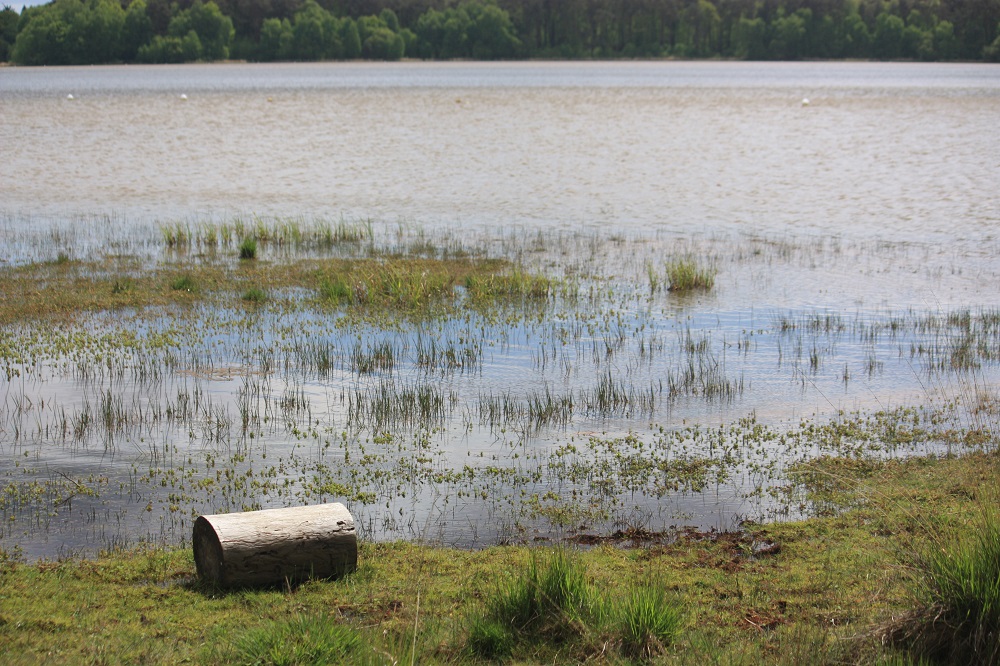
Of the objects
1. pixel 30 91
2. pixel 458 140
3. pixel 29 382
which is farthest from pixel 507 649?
pixel 30 91

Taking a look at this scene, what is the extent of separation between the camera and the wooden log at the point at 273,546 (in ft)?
21.1

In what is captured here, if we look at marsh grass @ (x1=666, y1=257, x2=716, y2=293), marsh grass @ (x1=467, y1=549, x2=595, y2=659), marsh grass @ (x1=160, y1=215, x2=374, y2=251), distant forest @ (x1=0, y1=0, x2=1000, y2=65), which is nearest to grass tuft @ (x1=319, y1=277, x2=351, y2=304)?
marsh grass @ (x1=160, y1=215, x2=374, y2=251)

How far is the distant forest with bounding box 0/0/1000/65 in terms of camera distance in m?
127

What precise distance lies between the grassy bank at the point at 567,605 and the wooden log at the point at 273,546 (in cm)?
14

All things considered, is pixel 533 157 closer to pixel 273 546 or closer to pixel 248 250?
pixel 248 250

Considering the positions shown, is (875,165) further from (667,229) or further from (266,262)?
(266,262)

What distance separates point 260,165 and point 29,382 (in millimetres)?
24471

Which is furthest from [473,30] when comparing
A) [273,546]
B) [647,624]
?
[647,624]

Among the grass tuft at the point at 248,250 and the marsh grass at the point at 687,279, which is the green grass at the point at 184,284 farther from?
the marsh grass at the point at 687,279

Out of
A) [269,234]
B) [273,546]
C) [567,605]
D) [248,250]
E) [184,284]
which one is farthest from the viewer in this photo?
[269,234]

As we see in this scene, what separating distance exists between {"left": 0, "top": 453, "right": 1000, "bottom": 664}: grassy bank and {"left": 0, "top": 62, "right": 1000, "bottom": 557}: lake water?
0.80 metres

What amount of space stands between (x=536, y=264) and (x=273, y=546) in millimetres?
12793

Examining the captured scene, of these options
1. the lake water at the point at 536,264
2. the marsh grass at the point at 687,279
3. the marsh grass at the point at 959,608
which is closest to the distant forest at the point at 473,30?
the lake water at the point at 536,264

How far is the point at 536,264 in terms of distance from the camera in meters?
18.8
